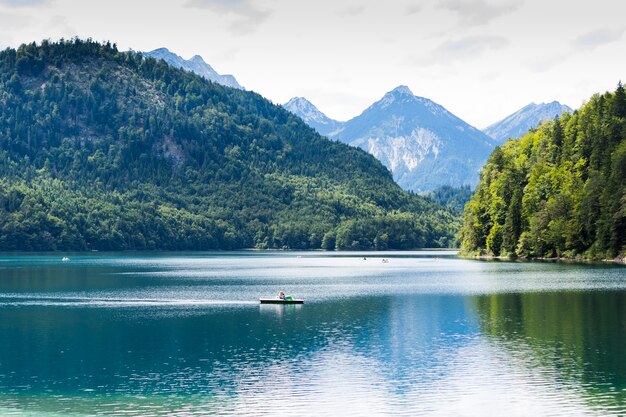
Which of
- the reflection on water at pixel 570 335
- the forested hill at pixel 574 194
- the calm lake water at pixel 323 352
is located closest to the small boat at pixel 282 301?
the calm lake water at pixel 323 352

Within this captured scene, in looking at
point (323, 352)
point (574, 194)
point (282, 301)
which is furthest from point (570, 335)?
point (574, 194)

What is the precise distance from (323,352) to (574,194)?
117572 millimetres

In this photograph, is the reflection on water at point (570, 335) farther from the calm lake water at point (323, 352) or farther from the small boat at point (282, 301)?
the small boat at point (282, 301)

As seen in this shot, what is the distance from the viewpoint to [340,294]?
114188 millimetres

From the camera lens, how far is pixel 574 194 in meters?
169

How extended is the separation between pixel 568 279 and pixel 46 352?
78.8 metres

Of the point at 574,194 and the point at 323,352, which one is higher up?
the point at 574,194

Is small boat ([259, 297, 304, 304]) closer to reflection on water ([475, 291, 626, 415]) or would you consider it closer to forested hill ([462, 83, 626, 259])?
reflection on water ([475, 291, 626, 415])

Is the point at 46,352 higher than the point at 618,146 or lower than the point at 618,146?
lower

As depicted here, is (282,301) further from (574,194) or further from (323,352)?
(574,194)

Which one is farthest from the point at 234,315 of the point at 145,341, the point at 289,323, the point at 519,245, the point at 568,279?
the point at 519,245

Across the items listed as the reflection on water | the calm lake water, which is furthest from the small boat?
the reflection on water

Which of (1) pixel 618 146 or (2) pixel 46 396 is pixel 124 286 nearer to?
(2) pixel 46 396

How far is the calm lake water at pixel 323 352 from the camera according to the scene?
156 ft
